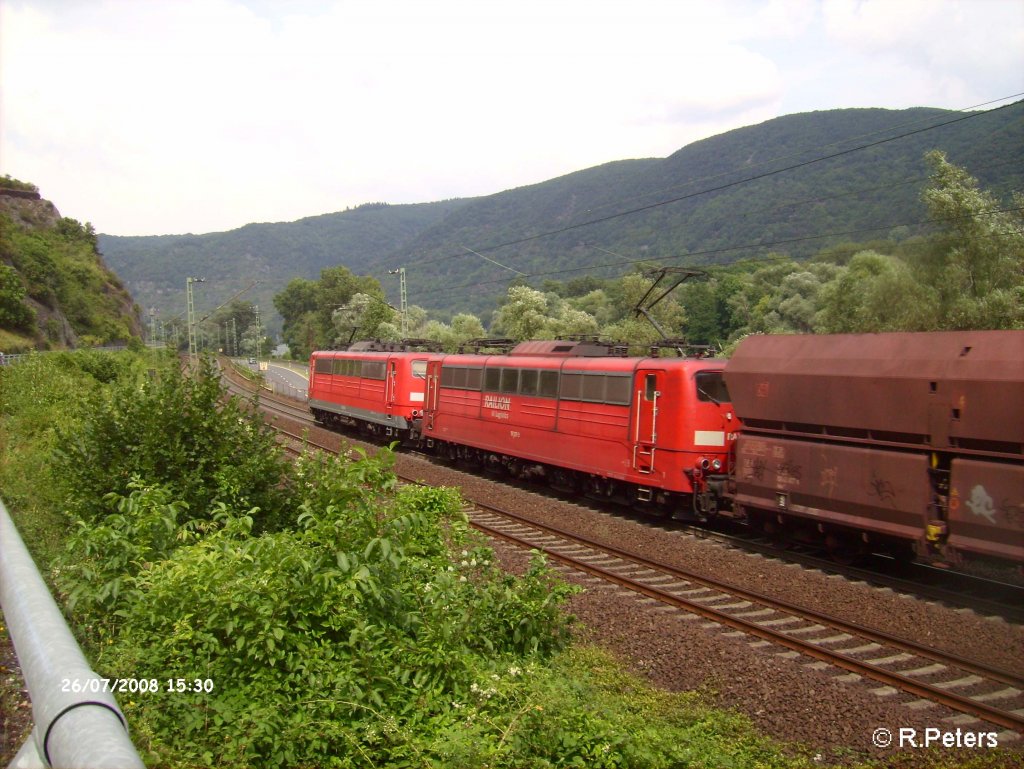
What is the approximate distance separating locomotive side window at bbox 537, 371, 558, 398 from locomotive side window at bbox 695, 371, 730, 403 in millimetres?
4051

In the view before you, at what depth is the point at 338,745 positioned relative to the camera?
5.13m

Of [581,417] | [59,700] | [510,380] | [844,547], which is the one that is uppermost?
[59,700]

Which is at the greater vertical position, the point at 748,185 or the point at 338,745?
the point at 748,185

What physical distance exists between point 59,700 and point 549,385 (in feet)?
52.1

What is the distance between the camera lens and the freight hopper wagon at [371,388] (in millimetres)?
26828

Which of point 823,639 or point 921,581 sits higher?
point 823,639

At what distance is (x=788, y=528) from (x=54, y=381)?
18589 mm

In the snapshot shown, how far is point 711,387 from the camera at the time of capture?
14.9 meters

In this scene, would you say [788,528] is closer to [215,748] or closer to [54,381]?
[215,748]

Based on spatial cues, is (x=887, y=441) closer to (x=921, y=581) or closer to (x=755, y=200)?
(x=921, y=581)

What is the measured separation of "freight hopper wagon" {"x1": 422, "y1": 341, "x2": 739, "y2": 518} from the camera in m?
14.7

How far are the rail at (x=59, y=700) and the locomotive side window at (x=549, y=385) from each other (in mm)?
14788

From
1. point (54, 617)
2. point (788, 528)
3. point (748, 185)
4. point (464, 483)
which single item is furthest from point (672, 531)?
point (748, 185)

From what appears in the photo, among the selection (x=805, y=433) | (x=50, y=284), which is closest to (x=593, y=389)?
(x=805, y=433)
